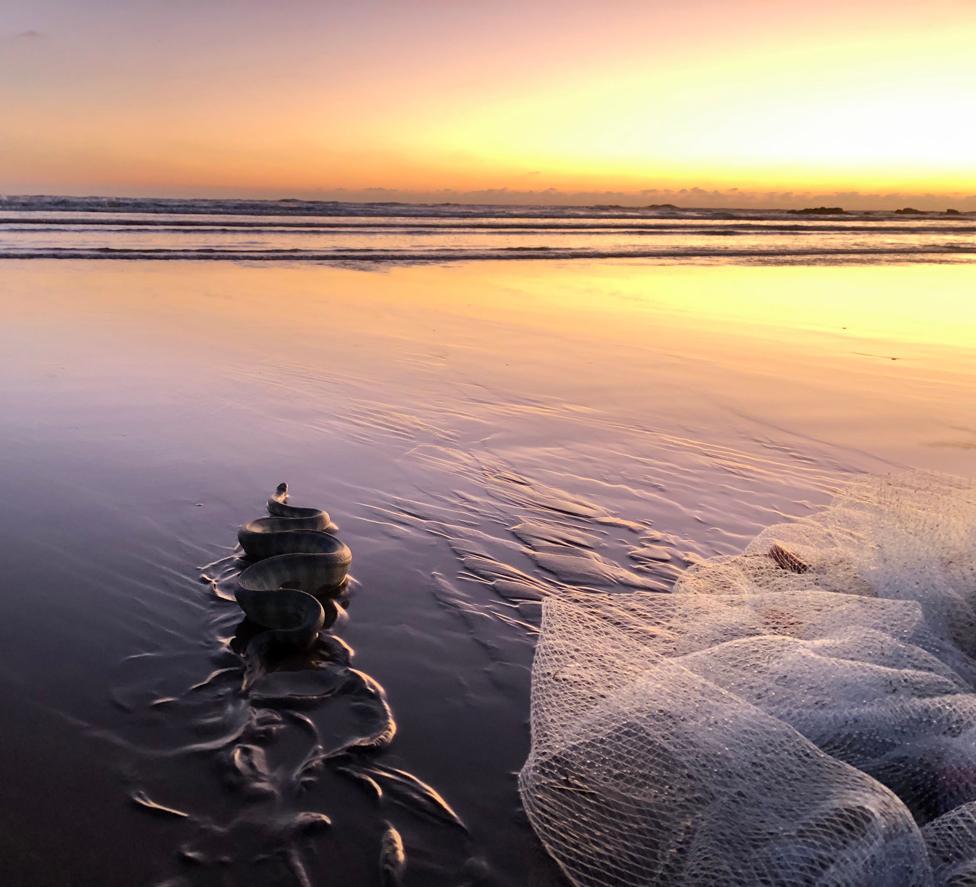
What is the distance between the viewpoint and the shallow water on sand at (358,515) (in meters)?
2.38

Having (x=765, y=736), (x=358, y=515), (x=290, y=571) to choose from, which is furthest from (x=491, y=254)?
(x=765, y=736)

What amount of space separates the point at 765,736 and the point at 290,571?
2.14 metres

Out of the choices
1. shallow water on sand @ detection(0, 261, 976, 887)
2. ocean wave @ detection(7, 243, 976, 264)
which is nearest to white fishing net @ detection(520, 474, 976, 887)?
shallow water on sand @ detection(0, 261, 976, 887)

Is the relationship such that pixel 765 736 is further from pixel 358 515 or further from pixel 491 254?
pixel 491 254

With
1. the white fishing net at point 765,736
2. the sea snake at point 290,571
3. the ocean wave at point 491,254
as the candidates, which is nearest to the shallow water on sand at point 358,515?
the sea snake at point 290,571

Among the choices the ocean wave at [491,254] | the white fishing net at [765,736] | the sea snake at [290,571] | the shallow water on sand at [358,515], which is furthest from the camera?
the ocean wave at [491,254]

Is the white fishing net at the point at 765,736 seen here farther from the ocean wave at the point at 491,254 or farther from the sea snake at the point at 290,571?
the ocean wave at the point at 491,254

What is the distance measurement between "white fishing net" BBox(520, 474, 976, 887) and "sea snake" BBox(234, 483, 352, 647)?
1.02 m

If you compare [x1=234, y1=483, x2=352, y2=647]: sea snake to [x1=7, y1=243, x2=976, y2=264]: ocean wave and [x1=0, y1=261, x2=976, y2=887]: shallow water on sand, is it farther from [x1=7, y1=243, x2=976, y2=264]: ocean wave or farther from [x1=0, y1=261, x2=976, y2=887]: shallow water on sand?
[x1=7, y1=243, x2=976, y2=264]: ocean wave

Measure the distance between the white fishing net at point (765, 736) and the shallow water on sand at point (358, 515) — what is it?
0.26 m

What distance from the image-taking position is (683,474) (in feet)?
18.2

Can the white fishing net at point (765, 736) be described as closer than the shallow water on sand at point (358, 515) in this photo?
Yes

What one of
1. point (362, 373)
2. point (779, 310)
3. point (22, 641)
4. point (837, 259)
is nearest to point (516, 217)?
point (837, 259)

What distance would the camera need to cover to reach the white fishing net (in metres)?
Answer: 1.90
